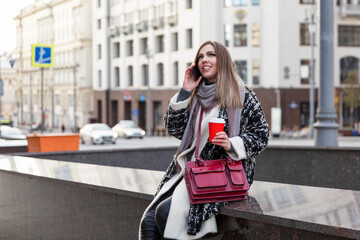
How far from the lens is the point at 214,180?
377 centimetres

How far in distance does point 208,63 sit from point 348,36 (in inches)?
2080

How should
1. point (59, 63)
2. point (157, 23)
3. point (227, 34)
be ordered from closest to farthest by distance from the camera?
point (227, 34) < point (157, 23) < point (59, 63)

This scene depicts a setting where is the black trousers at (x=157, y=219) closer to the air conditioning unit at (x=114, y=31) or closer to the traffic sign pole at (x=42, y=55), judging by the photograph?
the traffic sign pole at (x=42, y=55)

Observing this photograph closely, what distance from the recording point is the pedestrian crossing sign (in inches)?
925

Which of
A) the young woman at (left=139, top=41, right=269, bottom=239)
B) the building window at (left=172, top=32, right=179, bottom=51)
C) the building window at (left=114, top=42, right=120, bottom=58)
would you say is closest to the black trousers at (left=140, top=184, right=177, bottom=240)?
the young woman at (left=139, top=41, right=269, bottom=239)

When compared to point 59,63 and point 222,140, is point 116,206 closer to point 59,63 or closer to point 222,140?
point 222,140

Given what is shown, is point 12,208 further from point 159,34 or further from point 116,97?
point 116,97

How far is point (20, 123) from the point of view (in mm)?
99500

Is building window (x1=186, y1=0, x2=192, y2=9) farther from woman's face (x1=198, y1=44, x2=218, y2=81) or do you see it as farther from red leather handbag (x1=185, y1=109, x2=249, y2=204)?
red leather handbag (x1=185, y1=109, x2=249, y2=204)

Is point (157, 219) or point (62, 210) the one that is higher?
point (157, 219)

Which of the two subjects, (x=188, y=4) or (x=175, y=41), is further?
(x=175, y=41)

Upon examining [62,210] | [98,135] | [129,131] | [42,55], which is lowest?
[129,131]

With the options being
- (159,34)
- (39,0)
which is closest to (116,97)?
(159,34)

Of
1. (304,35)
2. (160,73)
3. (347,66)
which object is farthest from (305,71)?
(160,73)
